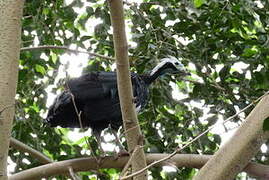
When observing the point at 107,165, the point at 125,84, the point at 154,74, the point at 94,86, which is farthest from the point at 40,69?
the point at 125,84

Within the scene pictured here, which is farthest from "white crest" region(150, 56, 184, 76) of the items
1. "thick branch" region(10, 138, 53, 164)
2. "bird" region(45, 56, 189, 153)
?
"thick branch" region(10, 138, 53, 164)

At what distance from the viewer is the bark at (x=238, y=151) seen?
193cm

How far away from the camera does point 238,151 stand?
1.97 metres

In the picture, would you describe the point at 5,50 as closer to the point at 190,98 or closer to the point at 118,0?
the point at 118,0

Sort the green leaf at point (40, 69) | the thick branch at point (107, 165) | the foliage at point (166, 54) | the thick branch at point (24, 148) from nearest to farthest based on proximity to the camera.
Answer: the thick branch at point (107, 165) → the thick branch at point (24, 148) → the foliage at point (166, 54) → the green leaf at point (40, 69)

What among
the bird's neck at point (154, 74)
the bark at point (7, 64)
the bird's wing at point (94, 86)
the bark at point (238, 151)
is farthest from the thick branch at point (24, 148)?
the bark at point (238, 151)

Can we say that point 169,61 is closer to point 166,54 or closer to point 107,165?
point 166,54

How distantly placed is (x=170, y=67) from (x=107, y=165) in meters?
0.92

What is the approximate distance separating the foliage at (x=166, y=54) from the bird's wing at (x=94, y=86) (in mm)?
159

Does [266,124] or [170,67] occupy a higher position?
[170,67]

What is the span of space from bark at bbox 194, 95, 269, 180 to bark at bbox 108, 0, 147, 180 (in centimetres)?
40

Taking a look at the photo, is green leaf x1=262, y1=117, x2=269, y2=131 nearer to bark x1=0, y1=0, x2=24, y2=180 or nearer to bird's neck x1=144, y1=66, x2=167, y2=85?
bark x1=0, y1=0, x2=24, y2=180

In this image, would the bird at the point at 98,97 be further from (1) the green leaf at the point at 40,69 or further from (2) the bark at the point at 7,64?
(2) the bark at the point at 7,64

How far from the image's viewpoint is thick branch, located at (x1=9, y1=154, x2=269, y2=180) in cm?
241
